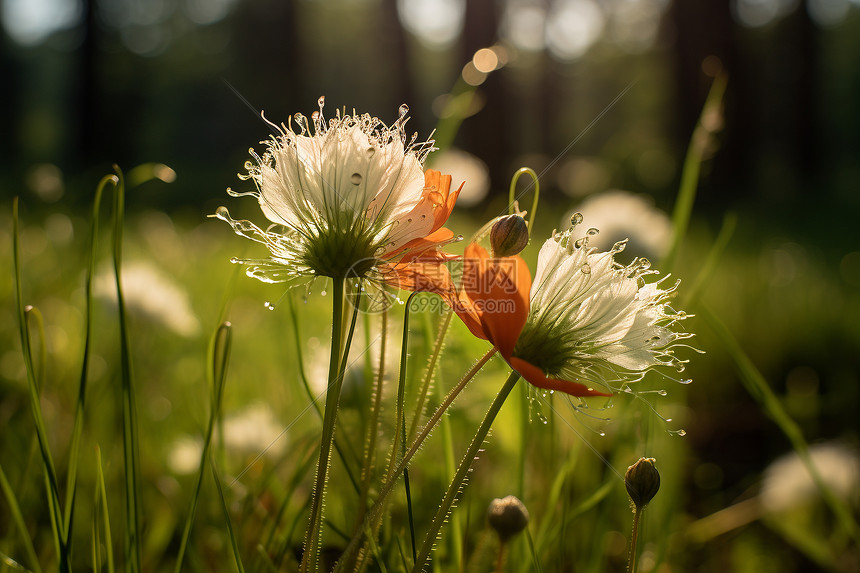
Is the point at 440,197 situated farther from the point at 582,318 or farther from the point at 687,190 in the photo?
the point at 687,190

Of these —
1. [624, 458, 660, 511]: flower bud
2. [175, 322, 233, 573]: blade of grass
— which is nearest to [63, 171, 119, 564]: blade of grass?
[175, 322, 233, 573]: blade of grass

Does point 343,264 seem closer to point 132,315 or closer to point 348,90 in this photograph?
point 132,315

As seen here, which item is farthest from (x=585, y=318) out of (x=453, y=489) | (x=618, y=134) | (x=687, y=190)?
(x=618, y=134)

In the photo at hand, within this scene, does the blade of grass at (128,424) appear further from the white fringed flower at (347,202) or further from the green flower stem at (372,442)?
the green flower stem at (372,442)

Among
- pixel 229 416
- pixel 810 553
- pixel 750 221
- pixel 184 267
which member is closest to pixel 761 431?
pixel 810 553

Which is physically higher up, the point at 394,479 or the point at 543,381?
the point at 543,381

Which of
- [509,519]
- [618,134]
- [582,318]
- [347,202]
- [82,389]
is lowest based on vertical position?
[509,519]

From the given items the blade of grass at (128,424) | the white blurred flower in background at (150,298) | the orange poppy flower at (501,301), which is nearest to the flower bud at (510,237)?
the orange poppy flower at (501,301)
